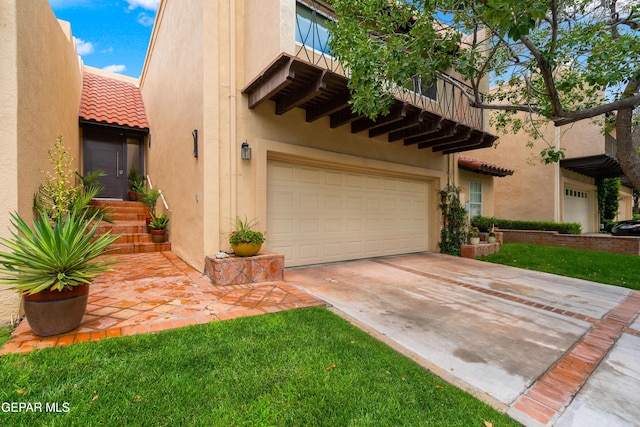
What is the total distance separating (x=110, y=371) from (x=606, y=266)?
10.6 metres

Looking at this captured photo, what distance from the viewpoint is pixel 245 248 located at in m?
4.97

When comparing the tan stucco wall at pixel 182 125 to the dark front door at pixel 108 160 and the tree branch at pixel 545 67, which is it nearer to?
the dark front door at pixel 108 160

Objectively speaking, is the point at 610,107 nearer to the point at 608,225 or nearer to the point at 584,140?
the point at 584,140

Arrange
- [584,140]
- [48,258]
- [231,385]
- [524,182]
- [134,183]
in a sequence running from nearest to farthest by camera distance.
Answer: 1. [231,385]
2. [48,258]
3. [134,183]
4. [584,140]
5. [524,182]

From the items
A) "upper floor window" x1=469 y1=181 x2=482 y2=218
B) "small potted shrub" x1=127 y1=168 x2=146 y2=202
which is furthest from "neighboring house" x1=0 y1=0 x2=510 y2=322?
"upper floor window" x1=469 y1=181 x2=482 y2=218

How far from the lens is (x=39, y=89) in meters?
4.16

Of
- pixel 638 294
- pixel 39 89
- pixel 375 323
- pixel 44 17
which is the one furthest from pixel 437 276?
pixel 44 17

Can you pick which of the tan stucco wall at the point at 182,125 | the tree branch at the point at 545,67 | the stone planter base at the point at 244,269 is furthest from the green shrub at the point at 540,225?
the tan stucco wall at the point at 182,125

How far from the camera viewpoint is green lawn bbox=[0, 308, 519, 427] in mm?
1874

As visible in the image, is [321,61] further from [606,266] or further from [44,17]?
[606,266]

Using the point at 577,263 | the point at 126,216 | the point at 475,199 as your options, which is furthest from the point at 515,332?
the point at 126,216

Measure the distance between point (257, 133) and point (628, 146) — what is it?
5787 millimetres

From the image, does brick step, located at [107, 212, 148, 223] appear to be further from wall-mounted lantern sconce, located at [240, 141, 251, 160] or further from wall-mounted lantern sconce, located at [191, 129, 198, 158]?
wall-mounted lantern sconce, located at [240, 141, 251, 160]

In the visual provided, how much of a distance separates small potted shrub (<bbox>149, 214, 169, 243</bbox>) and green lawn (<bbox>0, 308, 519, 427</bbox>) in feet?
17.7
